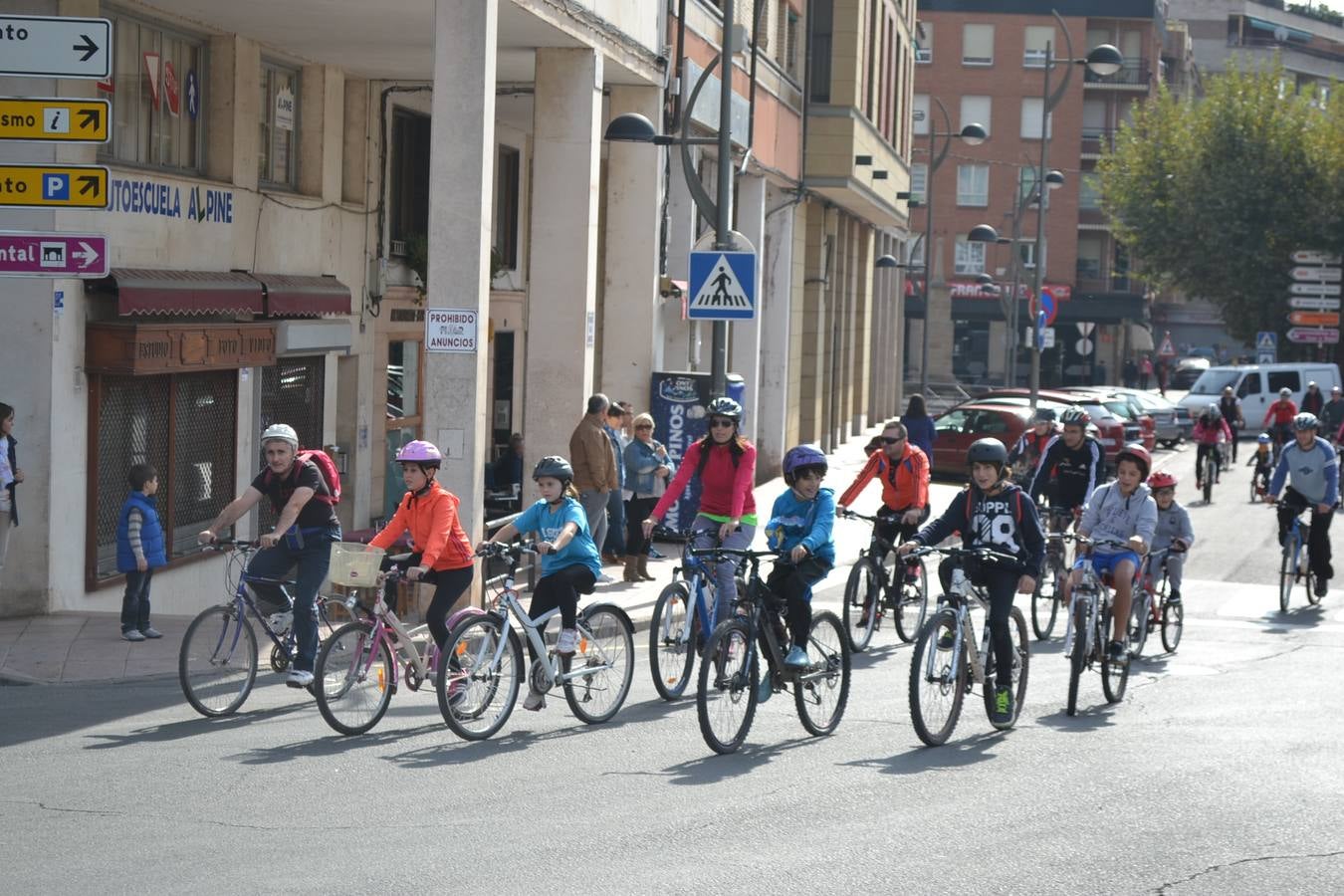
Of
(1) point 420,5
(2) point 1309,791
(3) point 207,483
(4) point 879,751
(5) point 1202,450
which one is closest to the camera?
(2) point 1309,791

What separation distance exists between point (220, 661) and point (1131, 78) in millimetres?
71366

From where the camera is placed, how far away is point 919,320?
7869 centimetres

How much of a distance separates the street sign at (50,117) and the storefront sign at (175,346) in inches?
138

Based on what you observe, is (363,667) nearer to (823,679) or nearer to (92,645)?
(823,679)

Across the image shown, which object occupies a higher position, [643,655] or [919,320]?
[919,320]

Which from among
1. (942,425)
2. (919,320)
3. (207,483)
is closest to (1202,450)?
(942,425)

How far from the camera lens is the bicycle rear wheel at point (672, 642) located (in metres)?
11.3

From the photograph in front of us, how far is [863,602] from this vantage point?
1464 cm

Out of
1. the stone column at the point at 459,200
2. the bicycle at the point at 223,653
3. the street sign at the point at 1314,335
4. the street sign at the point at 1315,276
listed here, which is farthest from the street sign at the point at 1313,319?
the bicycle at the point at 223,653

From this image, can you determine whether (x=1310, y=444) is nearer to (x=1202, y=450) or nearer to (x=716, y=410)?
(x=716, y=410)

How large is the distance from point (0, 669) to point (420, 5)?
724 centimetres

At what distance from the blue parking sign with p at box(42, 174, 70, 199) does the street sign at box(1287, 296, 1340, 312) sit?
45621 mm

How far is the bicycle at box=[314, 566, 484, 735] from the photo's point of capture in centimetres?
1004

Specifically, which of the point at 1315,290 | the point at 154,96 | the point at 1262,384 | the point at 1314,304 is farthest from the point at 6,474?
the point at 1315,290
